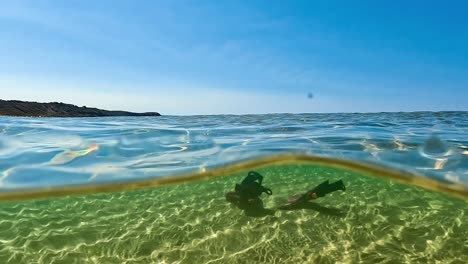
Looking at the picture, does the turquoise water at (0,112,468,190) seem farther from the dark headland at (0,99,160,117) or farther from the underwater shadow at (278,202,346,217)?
the dark headland at (0,99,160,117)

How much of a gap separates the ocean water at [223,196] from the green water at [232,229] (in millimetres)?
36

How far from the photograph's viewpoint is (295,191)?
35.2ft

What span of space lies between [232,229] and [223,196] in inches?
99.0

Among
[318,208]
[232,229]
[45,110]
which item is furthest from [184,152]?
[45,110]

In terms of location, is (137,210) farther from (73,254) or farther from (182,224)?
(73,254)

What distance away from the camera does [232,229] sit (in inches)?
305

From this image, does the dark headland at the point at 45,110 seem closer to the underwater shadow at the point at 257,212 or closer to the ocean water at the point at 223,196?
the ocean water at the point at 223,196

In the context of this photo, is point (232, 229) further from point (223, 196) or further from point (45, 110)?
point (45, 110)

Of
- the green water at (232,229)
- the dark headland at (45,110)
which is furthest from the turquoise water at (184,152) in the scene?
the dark headland at (45,110)

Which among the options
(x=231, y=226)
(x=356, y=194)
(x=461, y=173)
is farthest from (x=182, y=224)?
(x=461, y=173)

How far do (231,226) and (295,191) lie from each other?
136 inches

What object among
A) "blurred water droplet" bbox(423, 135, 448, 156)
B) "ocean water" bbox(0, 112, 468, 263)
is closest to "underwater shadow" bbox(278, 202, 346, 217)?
"ocean water" bbox(0, 112, 468, 263)

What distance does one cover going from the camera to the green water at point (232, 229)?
6.72 m

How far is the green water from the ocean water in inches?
1.4
